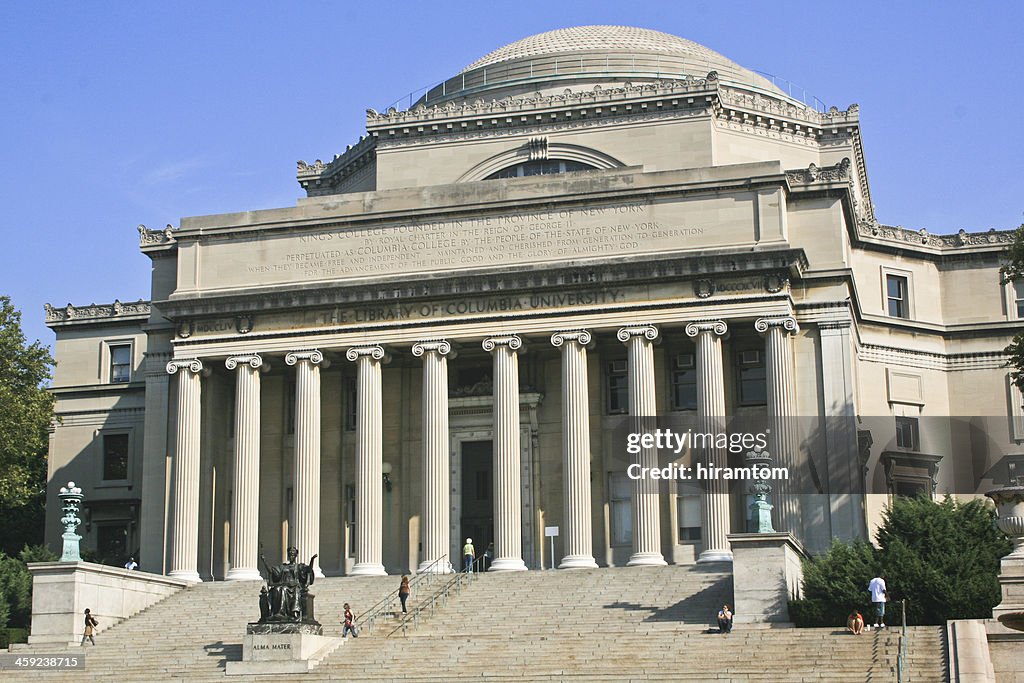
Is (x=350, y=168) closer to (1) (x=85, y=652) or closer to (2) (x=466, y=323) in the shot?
(2) (x=466, y=323)

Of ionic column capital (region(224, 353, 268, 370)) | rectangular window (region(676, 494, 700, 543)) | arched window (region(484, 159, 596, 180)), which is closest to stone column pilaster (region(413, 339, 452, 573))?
ionic column capital (region(224, 353, 268, 370))

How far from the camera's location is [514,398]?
185ft

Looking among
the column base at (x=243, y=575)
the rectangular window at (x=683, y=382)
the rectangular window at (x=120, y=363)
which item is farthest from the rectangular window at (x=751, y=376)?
the rectangular window at (x=120, y=363)

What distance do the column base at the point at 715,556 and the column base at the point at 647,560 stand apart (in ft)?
4.39

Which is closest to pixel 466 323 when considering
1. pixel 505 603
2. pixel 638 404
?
pixel 638 404

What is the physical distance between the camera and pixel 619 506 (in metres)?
57.5

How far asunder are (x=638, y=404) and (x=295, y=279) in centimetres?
1452

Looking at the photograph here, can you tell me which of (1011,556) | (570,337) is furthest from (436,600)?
(1011,556)

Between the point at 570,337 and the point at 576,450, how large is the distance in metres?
4.11

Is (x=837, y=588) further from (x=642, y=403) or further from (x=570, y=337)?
(x=570, y=337)

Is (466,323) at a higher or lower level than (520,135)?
lower

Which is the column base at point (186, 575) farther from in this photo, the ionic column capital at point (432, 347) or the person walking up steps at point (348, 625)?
the person walking up steps at point (348, 625)

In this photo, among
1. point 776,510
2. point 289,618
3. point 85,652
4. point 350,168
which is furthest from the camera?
point 350,168

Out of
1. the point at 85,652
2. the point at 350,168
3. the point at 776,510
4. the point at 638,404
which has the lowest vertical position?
the point at 85,652
